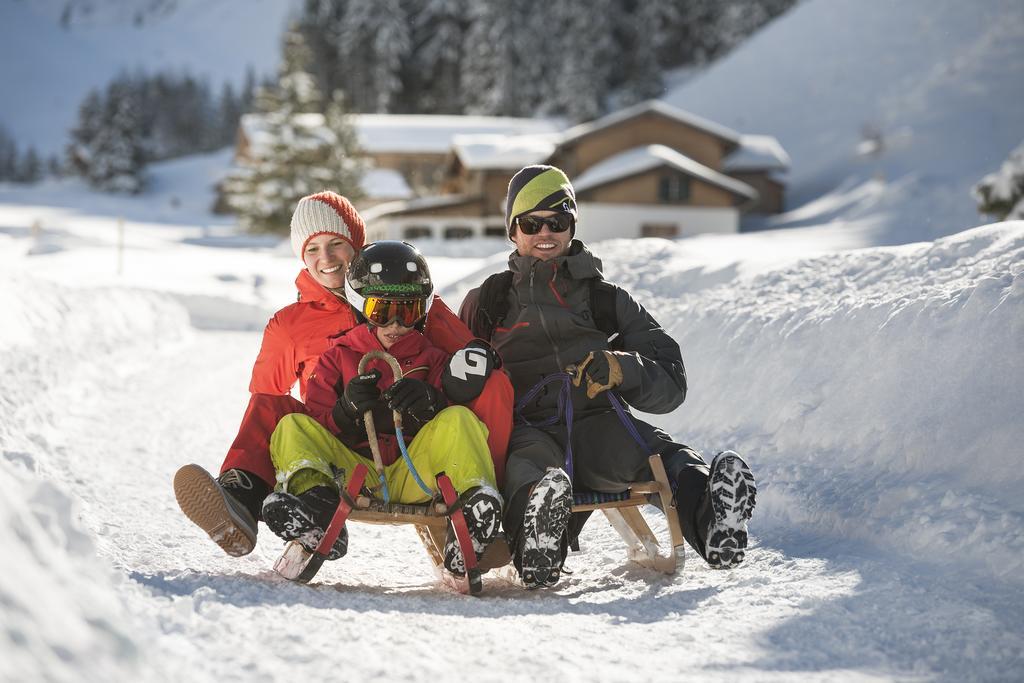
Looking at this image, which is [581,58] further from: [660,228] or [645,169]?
[660,228]

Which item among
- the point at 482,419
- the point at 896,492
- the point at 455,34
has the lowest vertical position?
the point at 896,492

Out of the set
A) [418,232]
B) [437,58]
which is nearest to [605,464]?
[418,232]

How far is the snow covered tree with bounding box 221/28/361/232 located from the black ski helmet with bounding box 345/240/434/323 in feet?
113

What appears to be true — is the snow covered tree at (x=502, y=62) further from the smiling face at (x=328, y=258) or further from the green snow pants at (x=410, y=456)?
the green snow pants at (x=410, y=456)

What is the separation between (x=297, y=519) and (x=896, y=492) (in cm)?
254

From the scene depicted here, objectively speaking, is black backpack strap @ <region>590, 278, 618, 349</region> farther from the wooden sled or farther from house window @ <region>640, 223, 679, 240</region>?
house window @ <region>640, 223, 679, 240</region>

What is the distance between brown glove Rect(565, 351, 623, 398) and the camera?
3.89 m

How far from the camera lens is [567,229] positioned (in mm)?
4438

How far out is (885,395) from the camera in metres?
4.91

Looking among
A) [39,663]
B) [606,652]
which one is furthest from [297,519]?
[39,663]

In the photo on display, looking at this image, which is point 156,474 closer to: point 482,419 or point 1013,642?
point 482,419

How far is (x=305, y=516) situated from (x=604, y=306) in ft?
5.47

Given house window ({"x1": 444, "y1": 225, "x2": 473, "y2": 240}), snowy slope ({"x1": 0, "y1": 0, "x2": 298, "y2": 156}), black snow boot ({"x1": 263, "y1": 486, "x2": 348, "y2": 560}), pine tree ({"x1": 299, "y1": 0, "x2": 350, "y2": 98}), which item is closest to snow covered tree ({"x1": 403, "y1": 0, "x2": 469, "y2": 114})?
pine tree ({"x1": 299, "y1": 0, "x2": 350, "y2": 98})

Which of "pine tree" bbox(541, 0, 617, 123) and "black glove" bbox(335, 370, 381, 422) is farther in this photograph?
"pine tree" bbox(541, 0, 617, 123)
